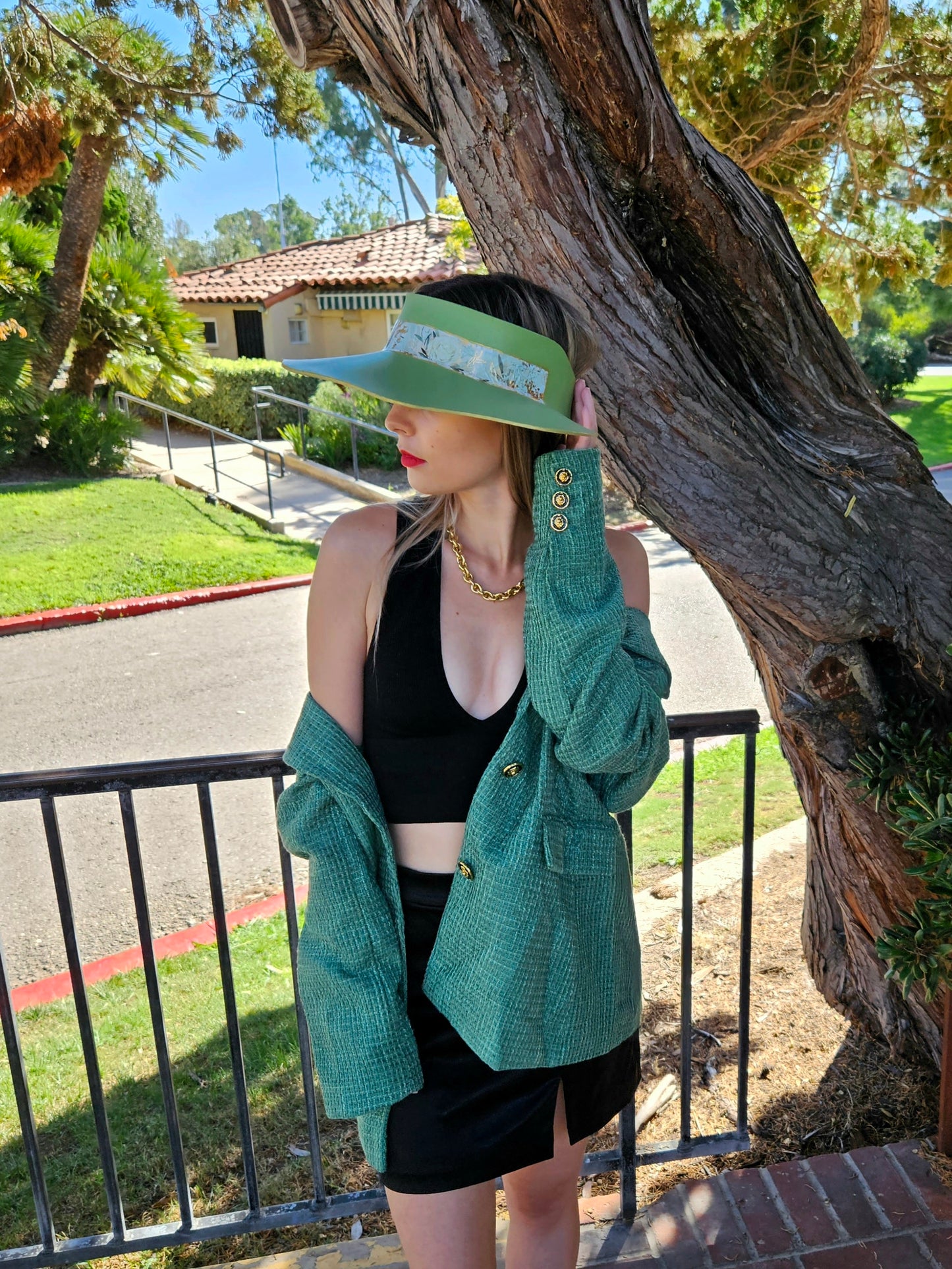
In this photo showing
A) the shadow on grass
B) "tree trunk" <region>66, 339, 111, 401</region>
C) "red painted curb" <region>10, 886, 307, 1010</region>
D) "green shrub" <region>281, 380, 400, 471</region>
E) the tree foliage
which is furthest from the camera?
"green shrub" <region>281, 380, 400, 471</region>

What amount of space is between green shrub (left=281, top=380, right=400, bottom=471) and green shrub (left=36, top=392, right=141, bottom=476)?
137 inches

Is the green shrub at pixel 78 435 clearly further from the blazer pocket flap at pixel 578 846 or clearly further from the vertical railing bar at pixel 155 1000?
the blazer pocket flap at pixel 578 846

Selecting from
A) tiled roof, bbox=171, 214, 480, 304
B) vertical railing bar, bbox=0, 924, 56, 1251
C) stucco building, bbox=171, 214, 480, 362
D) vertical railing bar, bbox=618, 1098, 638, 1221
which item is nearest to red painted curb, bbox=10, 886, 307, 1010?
vertical railing bar, bbox=0, 924, 56, 1251

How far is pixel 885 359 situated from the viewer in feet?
94.3

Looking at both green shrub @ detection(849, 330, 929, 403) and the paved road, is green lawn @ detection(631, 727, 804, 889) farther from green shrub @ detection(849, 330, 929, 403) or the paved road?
green shrub @ detection(849, 330, 929, 403)

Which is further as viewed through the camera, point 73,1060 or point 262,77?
point 262,77

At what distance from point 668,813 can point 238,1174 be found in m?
3.54

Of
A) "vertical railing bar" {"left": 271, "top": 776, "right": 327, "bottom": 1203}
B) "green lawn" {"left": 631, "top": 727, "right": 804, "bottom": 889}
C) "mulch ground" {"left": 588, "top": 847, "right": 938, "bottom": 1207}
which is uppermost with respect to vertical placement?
"vertical railing bar" {"left": 271, "top": 776, "right": 327, "bottom": 1203}

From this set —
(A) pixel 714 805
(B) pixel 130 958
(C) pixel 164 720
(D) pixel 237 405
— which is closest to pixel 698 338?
(B) pixel 130 958

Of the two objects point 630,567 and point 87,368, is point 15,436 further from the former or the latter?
point 630,567

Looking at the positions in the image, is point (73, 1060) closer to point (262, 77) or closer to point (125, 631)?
point (262, 77)

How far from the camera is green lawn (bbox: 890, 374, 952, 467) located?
2322 cm

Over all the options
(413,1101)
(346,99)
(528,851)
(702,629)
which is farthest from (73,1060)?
(346,99)

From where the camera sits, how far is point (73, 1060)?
151 inches
